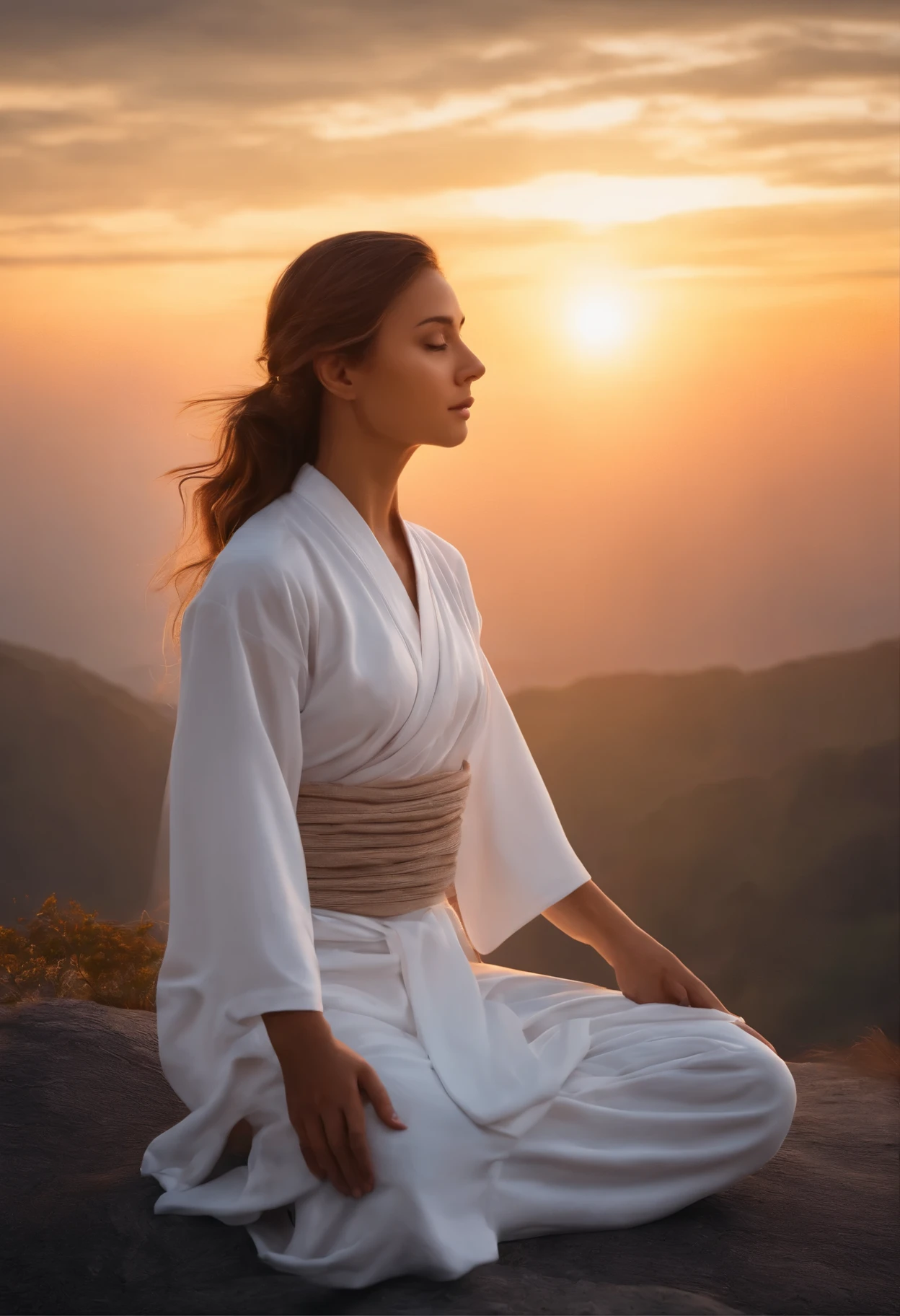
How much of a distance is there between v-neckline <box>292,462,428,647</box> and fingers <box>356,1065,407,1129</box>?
603 mm

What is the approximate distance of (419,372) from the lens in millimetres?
1845

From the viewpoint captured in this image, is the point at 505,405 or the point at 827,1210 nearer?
the point at 827,1210

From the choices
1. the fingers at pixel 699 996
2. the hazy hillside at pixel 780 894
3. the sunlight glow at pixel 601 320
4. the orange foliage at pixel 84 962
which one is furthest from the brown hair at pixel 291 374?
the hazy hillside at pixel 780 894

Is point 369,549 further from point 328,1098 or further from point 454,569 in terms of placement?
point 328,1098

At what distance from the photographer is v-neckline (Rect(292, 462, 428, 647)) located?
6.16ft

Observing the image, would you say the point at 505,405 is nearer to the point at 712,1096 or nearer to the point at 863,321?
the point at 863,321

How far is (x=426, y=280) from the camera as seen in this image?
188 cm

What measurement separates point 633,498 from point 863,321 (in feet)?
2.88

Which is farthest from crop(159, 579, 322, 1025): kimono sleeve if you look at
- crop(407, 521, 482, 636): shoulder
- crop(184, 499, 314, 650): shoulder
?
crop(407, 521, 482, 636): shoulder

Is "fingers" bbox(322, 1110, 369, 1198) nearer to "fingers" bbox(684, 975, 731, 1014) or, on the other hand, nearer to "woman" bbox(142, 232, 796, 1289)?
"woman" bbox(142, 232, 796, 1289)

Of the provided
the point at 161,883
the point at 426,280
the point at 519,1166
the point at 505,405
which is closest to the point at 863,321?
the point at 505,405

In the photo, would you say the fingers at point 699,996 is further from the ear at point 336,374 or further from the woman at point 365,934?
the ear at point 336,374

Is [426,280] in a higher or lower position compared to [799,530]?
higher

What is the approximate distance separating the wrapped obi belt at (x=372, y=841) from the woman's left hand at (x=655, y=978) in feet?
1.19
